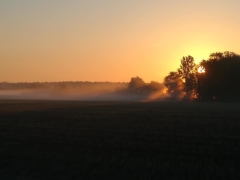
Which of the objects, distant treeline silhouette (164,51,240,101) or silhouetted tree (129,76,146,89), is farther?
silhouetted tree (129,76,146,89)

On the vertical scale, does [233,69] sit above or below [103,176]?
above

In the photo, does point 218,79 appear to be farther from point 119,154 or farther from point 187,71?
point 119,154

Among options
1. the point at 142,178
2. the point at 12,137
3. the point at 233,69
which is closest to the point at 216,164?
the point at 142,178

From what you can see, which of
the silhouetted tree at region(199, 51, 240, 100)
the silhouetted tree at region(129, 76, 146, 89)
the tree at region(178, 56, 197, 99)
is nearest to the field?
the silhouetted tree at region(199, 51, 240, 100)

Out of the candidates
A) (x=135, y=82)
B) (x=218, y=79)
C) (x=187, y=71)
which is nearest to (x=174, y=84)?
(x=187, y=71)

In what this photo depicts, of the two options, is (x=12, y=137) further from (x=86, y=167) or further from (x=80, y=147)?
(x=86, y=167)

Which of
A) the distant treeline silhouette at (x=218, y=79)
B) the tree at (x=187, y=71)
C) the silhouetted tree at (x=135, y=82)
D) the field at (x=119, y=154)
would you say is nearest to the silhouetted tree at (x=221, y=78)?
the distant treeline silhouette at (x=218, y=79)

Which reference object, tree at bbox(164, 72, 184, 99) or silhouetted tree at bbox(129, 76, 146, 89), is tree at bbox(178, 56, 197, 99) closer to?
tree at bbox(164, 72, 184, 99)

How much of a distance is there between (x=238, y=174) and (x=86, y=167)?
17.4 ft

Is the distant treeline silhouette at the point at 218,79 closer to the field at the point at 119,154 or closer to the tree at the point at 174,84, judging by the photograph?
the tree at the point at 174,84

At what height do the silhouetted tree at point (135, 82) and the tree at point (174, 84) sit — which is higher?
the silhouetted tree at point (135, 82)

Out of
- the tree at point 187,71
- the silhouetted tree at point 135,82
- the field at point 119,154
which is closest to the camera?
the field at point 119,154

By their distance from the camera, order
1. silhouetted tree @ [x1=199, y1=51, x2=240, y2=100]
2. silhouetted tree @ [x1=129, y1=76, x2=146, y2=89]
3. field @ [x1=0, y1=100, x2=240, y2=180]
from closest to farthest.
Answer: field @ [x1=0, y1=100, x2=240, y2=180]
silhouetted tree @ [x1=199, y1=51, x2=240, y2=100]
silhouetted tree @ [x1=129, y1=76, x2=146, y2=89]

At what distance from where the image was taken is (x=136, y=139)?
2173cm
